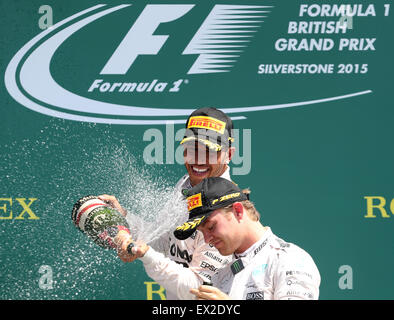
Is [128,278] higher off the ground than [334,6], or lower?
lower

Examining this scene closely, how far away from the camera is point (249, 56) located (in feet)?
15.5

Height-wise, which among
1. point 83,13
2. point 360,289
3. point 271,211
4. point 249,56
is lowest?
point 360,289

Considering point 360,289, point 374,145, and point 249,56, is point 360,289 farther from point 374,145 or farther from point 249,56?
point 249,56

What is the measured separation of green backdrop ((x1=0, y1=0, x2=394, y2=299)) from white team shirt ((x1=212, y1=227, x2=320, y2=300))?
6.45 feet

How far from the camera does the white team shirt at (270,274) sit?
2471 mm

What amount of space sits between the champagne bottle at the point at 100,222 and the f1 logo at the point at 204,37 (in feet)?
4.72

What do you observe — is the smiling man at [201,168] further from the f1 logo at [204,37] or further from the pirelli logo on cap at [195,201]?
the f1 logo at [204,37]

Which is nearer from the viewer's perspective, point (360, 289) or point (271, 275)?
point (271, 275)

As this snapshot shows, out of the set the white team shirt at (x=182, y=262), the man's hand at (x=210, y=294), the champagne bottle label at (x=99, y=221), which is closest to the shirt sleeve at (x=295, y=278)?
the man's hand at (x=210, y=294)

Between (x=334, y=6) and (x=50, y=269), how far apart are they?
8.02ft

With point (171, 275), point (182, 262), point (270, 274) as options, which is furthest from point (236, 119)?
point (270, 274)
